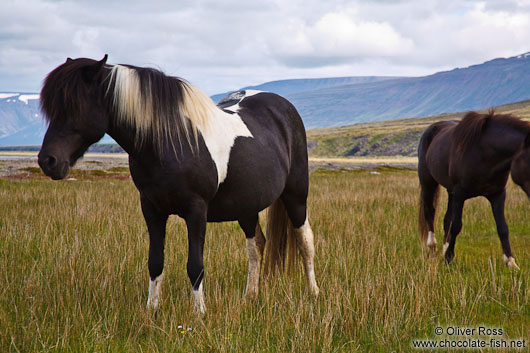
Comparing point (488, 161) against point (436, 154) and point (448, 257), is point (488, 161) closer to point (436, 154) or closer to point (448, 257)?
point (436, 154)

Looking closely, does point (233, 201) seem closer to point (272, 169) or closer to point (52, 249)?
point (272, 169)

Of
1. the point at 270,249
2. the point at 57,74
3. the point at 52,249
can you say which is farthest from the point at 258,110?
the point at 52,249

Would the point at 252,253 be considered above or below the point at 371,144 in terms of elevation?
above

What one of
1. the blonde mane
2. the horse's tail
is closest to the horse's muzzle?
the blonde mane

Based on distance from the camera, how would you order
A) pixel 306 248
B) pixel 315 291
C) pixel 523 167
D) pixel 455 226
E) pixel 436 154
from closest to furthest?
pixel 315 291 → pixel 306 248 → pixel 523 167 → pixel 455 226 → pixel 436 154

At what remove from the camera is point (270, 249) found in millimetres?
5246

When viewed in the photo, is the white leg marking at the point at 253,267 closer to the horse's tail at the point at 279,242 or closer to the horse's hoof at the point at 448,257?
the horse's tail at the point at 279,242

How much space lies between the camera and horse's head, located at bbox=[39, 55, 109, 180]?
296 cm

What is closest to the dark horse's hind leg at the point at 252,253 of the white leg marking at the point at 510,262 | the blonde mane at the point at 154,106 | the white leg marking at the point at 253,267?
the white leg marking at the point at 253,267

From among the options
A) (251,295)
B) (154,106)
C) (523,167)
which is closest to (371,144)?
(523,167)

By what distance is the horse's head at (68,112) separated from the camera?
296 centimetres

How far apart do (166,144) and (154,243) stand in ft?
3.18

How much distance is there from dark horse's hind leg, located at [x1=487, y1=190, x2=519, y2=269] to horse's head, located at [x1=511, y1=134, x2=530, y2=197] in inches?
29.8

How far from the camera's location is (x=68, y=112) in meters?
3.01
